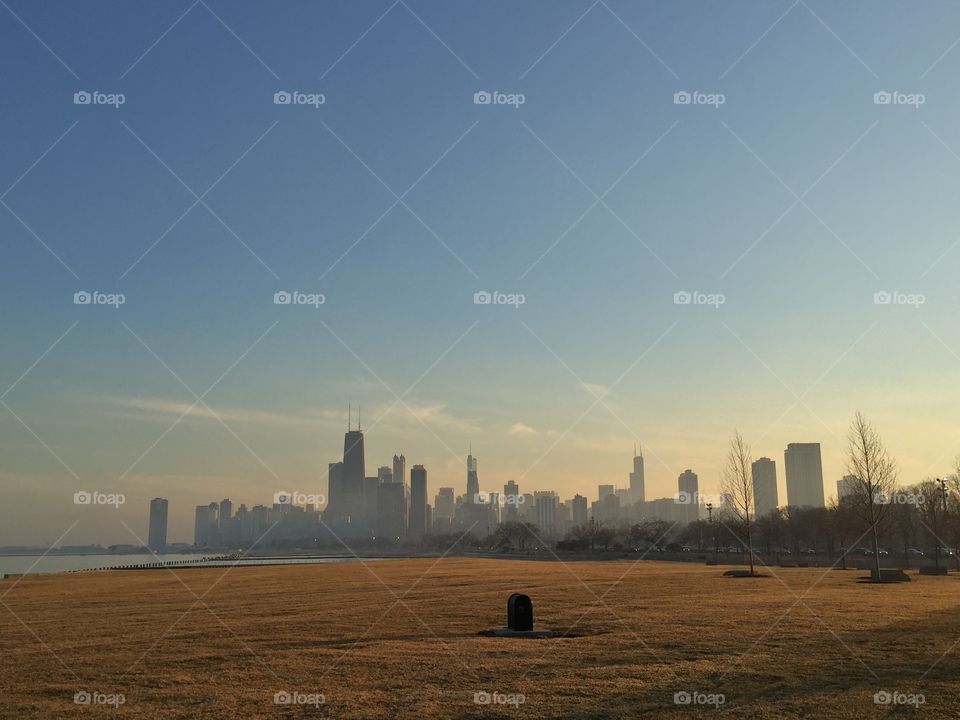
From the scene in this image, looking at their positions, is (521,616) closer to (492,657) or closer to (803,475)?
(492,657)

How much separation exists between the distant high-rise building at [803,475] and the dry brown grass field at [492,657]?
135329 millimetres

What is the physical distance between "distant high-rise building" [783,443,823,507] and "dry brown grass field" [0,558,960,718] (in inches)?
5328

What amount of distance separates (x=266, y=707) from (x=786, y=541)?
120 m

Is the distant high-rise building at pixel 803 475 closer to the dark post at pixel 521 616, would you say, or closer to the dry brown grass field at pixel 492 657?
the dry brown grass field at pixel 492 657

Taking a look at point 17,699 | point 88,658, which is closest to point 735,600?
point 88,658

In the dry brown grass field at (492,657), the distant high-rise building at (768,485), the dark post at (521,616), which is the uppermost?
the distant high-rise building at (768,485)

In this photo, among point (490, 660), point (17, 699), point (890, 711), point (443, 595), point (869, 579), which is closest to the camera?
point (890, 711)

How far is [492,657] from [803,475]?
16143cm

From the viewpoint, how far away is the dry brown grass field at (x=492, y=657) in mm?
13141

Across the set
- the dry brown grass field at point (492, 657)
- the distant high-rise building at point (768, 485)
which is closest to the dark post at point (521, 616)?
the dry brown grass field at point (492, 657)

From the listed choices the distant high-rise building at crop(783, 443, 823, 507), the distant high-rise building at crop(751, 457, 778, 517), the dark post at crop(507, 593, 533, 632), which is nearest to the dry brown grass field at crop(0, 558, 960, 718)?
the dark post at crop(507, 593, 533, 632)

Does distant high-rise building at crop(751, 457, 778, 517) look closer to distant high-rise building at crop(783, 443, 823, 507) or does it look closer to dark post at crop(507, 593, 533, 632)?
distant high-rise building at crop(783, 443, 823, 507)

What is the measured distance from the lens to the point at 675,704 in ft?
42.4

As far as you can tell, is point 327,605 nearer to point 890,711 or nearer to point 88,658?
point 88,658
